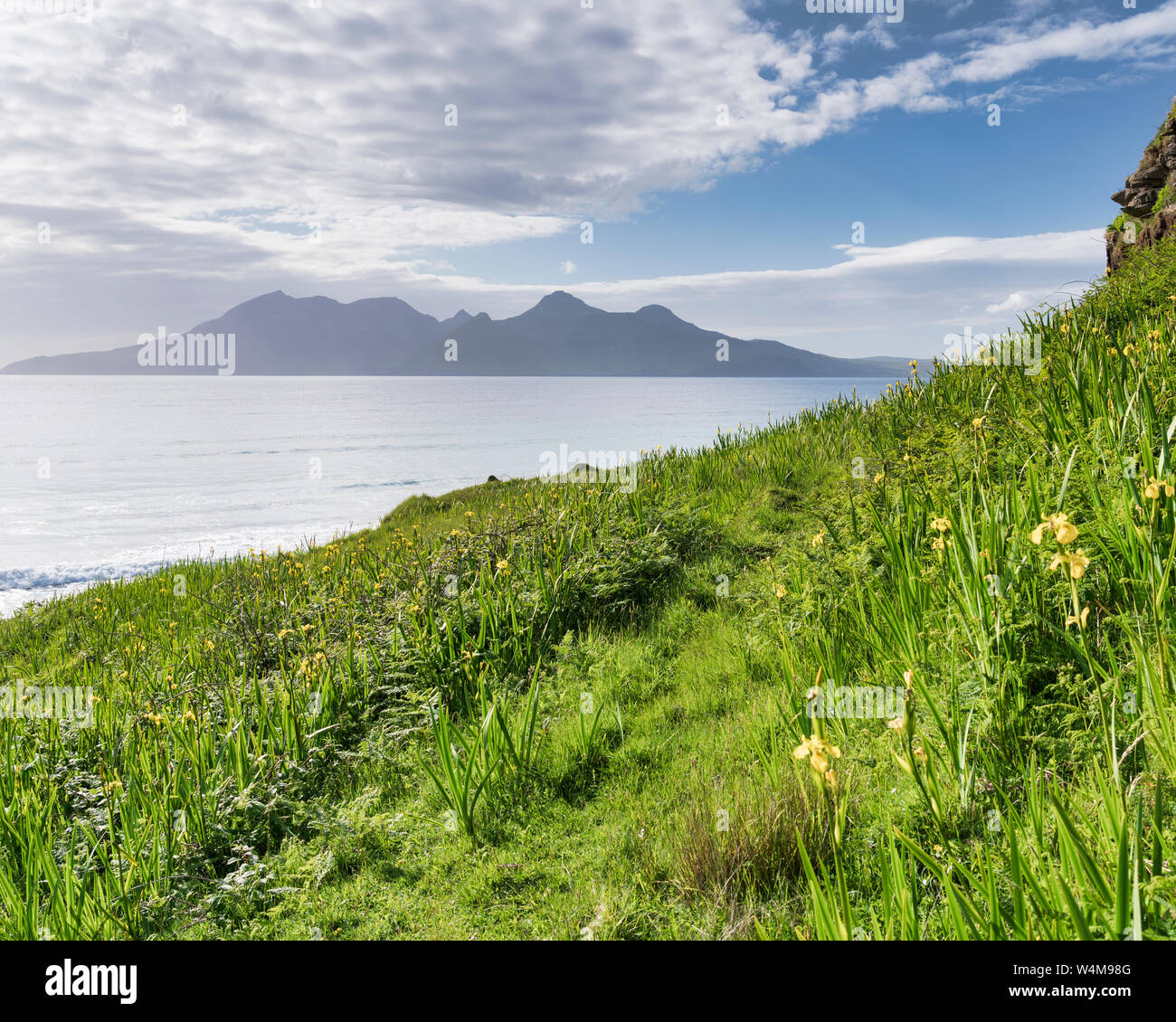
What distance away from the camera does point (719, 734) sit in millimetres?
3691

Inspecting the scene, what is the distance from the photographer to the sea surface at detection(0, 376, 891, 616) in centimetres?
2320

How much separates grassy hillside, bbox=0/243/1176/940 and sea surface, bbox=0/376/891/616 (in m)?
4.94

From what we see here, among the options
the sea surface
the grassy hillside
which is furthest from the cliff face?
the grassy hillside

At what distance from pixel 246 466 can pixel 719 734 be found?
4702cm

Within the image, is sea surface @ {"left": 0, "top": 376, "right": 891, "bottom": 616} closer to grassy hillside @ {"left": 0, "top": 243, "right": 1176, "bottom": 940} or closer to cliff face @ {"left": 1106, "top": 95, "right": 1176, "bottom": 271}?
grassy hillside @ {"left": 0, "top": 243, "right": 1176, "bottom": 940}

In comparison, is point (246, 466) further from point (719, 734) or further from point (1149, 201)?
point (719, 734)

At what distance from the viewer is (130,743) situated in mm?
4883

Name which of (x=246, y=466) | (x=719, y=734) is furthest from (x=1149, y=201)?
(x=246, y=466)

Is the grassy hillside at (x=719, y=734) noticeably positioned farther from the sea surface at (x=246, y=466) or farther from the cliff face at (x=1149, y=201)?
the cliff face at (x=1149, y=201)

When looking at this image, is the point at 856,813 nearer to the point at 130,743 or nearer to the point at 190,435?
the point at 130,743

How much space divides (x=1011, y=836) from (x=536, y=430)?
63793 millimetres

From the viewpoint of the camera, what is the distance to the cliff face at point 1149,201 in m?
12.5

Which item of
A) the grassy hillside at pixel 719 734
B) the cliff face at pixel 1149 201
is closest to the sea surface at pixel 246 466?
the grassy hillside at pixel 719 734

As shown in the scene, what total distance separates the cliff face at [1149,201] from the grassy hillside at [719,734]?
766cm
